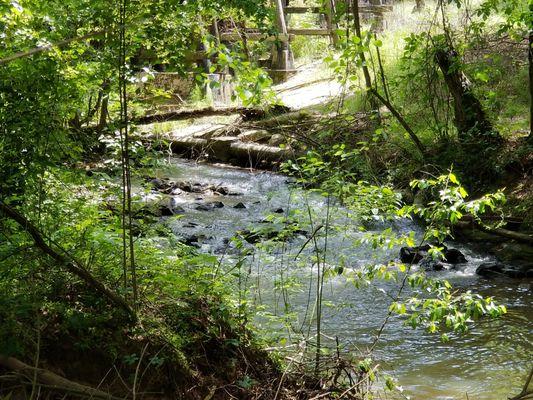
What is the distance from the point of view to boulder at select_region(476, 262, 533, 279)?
8.05 meters

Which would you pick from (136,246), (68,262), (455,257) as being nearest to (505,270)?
(455,257)

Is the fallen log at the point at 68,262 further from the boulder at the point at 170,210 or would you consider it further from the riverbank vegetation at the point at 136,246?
the boulder at the point at 170,210

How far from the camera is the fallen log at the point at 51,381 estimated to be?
10.8 feet

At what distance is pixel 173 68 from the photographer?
170 inches

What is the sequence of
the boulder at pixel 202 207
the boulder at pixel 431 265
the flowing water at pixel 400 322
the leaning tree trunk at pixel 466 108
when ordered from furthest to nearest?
the boulder at pixel 202 207 < the leaning tree trunk at pixel 466 108 < the boulder at pixel 431 265 < the flowing water at pixel 400 322

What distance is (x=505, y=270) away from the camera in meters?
8.16

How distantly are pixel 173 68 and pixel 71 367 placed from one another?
2.02m

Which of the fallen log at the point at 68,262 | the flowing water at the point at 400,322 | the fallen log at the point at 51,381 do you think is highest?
the fallen log at the point at 68,262

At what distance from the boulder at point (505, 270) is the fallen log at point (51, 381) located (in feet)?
19.8

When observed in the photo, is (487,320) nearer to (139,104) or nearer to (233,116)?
(139,104)

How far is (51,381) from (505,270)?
20.9 ft

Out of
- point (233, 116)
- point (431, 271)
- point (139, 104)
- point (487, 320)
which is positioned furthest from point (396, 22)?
point (139, 104)

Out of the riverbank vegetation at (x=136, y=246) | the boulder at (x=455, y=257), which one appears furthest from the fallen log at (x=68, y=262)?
the boulder at (x=455, y=257)

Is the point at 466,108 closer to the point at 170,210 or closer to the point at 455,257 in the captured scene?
the point at 455,257
